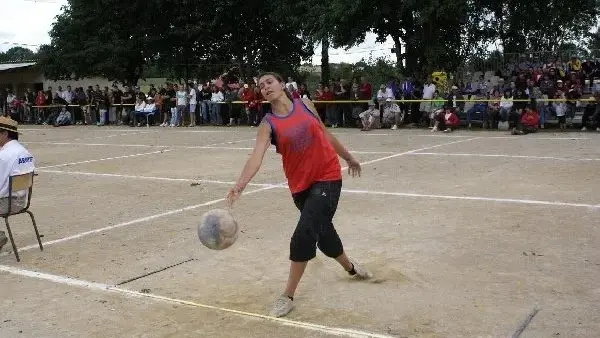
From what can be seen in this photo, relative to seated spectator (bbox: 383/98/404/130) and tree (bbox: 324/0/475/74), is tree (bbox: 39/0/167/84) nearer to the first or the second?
tree (bbox: 324/0/475/74)

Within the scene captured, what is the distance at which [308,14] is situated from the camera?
25.9m

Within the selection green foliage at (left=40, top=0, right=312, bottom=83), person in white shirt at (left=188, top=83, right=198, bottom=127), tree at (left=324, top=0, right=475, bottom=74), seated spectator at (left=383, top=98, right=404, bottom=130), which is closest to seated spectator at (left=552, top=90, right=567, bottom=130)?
seated spectator at (left=383, top=98, right=404, bottom=130)

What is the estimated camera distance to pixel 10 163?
672 centimetres

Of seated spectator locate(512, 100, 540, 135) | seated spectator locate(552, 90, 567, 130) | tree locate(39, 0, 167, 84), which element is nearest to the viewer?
seated spectator locate(512, 100, 540, 135)

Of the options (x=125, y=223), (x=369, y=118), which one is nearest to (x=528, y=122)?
(x=369, y=118)

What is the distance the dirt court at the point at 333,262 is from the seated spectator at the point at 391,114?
843cm

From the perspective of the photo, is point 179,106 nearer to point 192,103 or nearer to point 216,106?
point 192,103

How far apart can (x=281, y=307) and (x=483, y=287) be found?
1.65m

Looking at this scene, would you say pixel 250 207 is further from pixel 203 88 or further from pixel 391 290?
pixel 203 88

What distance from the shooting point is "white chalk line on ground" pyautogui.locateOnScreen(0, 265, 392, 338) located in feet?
14.8

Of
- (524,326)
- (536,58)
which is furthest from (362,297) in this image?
(536,58)

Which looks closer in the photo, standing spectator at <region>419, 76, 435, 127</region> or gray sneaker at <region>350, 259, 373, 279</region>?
gray sneaker at <region>350, 259, 373, 279</region>

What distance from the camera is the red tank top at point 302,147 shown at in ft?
16.0

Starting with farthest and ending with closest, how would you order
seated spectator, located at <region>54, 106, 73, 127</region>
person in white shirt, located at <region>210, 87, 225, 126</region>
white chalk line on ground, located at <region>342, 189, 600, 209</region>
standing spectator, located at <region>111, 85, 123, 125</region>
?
seated spectator, located at <region>54, 106, 73, 127</region> < standing spectator, located at <region>111, 85, 123, 125</region> < person in white shirt, located at <region>210, 87, 225, 126</region> < white chalk line on ground, located at <region>342, 189, 600, 209</region>
